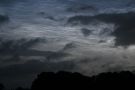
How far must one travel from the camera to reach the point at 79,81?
11706 centimetres

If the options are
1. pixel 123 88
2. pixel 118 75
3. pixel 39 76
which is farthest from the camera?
pixel 39 76

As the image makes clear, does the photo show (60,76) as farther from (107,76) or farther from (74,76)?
(107,76)

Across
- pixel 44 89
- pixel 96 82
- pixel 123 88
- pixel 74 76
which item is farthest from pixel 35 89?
pixel 123 88

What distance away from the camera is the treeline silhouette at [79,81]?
364 ft

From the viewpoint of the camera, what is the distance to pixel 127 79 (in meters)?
112

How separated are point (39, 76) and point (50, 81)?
6701 mm

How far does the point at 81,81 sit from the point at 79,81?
2.58 feet

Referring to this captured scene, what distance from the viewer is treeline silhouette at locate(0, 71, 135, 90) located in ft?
364

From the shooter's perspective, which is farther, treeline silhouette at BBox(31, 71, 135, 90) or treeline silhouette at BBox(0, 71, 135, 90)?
treeline silhouette at BBox(31, 71, 135, 90)

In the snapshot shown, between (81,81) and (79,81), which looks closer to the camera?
(81,81)

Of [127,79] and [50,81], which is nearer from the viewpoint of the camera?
[127,79]

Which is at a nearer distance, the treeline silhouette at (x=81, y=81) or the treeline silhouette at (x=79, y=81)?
the treeline silhouette at (x=81, y=81)

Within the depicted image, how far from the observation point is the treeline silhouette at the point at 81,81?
11093 cm

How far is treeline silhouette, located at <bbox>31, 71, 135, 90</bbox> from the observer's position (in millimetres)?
111062
